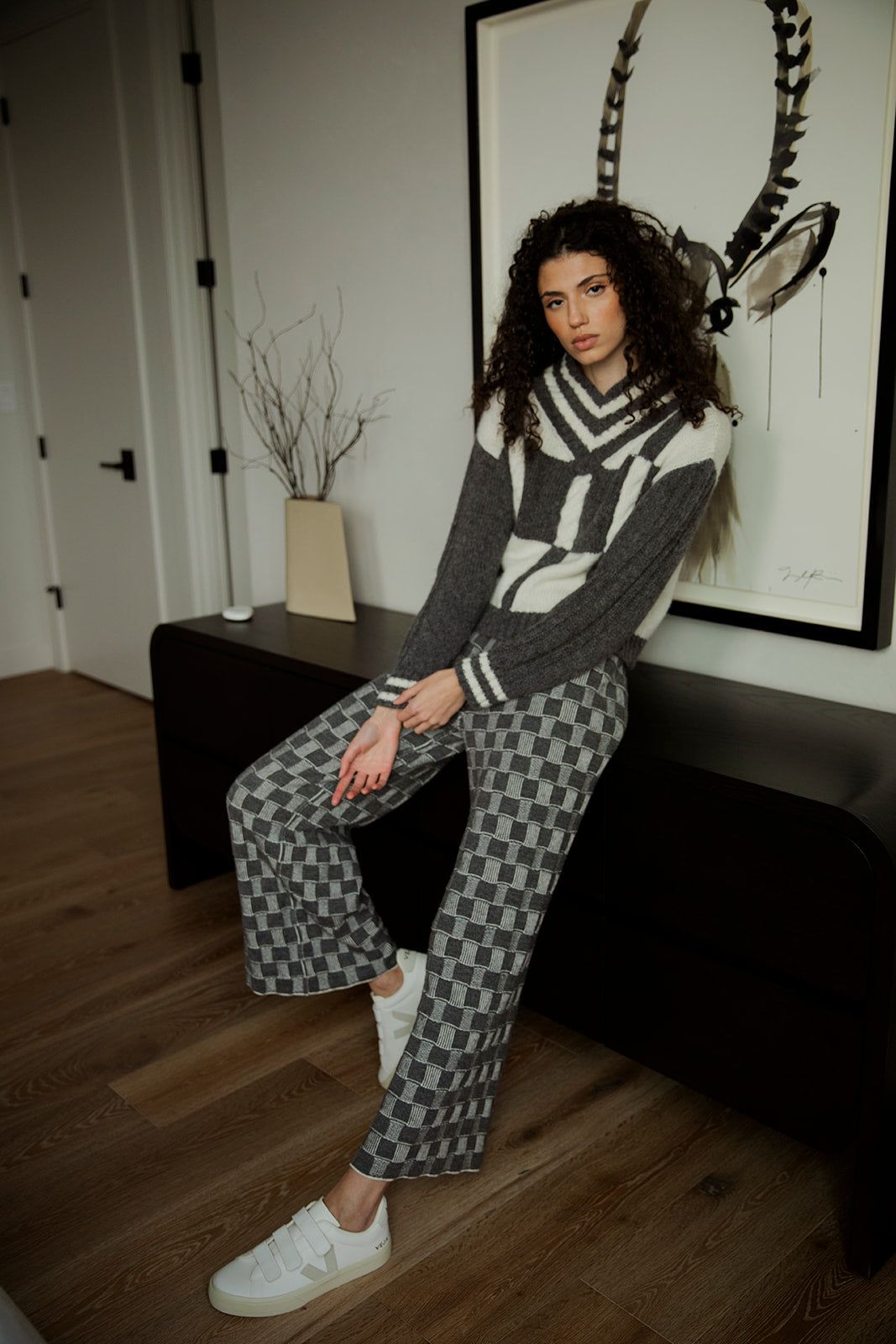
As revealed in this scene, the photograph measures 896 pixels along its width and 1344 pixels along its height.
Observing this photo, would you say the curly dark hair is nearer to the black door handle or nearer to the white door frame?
the white door frame

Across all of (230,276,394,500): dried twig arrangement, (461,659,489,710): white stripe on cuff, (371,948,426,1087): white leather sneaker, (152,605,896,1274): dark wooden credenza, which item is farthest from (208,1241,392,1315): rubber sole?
(230,276,394,500): dried twig arrangement

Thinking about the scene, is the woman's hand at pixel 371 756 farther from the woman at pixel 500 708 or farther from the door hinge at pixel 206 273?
the door hinge at pixel 206 273

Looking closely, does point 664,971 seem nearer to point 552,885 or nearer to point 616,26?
point 552,885

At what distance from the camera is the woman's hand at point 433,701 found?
165cm

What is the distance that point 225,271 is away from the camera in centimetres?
320

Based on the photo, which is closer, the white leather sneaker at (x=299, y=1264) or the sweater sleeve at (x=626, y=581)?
the white leather sneaker at (x=299, y=1264)

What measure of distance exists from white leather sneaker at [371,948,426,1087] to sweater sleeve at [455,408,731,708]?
51cm

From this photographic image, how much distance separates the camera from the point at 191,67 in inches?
120

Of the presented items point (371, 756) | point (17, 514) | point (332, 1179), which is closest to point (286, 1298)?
point (332, 1179)

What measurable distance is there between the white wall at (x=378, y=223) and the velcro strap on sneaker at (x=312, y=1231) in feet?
3.62

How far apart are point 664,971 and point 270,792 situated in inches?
25.5

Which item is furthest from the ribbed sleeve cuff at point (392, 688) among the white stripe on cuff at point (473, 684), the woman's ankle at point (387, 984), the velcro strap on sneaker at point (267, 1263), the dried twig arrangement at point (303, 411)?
the dried twig arrangement at point (303, 411)

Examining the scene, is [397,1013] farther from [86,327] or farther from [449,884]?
[86,327]

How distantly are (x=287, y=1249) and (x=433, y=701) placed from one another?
77cm
